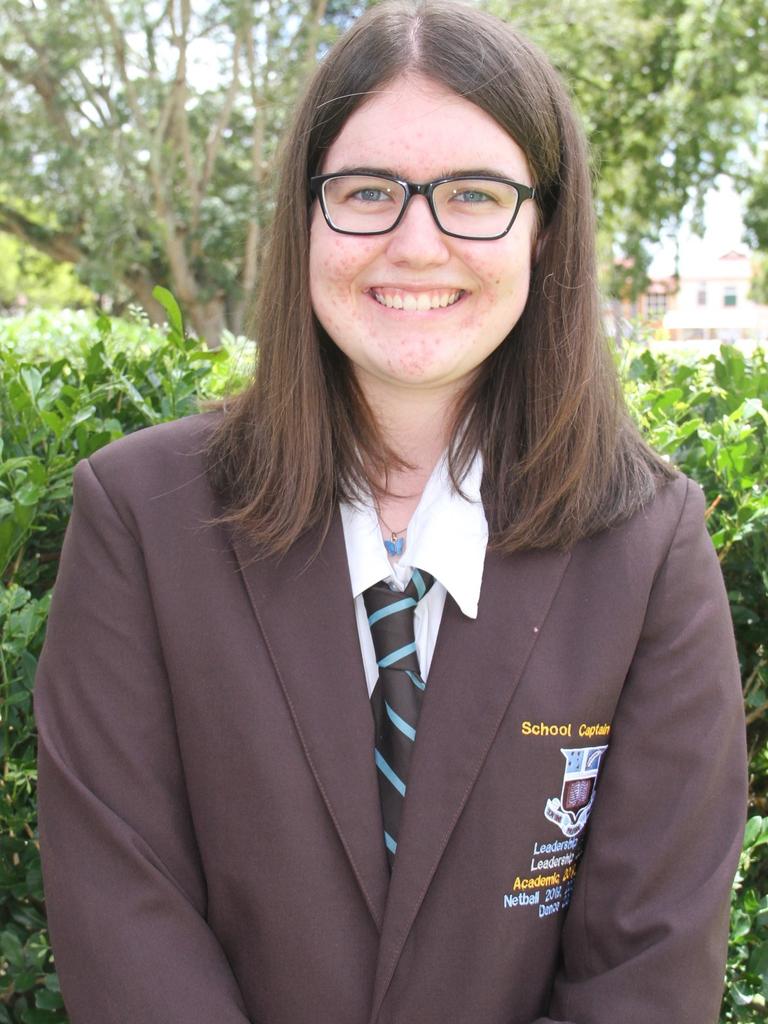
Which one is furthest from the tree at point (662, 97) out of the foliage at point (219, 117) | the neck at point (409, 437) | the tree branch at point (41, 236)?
the neck at point (409, 437)

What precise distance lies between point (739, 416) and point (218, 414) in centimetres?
114

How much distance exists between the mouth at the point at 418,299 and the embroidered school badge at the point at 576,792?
733 mm

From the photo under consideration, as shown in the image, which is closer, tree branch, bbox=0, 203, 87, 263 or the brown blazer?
the brown blazer

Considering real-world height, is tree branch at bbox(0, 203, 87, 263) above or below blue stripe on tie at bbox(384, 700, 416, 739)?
above

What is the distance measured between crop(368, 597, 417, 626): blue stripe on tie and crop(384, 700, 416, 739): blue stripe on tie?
0.15 metres

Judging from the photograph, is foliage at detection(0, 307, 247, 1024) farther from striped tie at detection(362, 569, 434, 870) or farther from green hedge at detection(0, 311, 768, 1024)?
striped tie at detection(362, 569, 434, 870)

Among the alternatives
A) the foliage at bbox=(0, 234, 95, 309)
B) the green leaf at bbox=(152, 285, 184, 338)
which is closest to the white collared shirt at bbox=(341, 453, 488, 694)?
the green leaf at bbox=(152, 285, 184, 338)

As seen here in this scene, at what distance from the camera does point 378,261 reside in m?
1.80

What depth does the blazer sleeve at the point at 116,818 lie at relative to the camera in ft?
5.37

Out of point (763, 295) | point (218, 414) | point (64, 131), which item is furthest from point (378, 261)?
point (763, 295)

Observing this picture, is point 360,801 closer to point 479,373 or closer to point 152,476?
point 152,476

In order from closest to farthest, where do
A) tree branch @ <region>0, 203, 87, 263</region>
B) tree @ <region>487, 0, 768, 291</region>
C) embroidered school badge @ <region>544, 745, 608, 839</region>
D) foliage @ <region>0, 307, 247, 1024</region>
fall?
1. embroidered school badge @ <region>544, 745, 608, 839</region>
2. foliage @ <region>0, 307, 247, 1024</region>
3. tree @ <region>487, 0, 768, 291</region>
4. tree branch @ <region>0, 203, 87, 263</region>

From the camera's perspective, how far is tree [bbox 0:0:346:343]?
47.5ft

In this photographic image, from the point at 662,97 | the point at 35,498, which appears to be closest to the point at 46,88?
the point at 662,97
